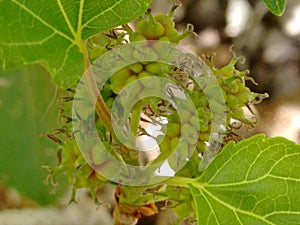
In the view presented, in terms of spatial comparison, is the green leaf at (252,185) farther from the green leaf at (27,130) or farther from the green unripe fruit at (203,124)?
the green leaf at (27,130)

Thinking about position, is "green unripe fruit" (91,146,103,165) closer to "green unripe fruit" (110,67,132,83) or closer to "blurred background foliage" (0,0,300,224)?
"green unripe fruit" (110,67,132,83)

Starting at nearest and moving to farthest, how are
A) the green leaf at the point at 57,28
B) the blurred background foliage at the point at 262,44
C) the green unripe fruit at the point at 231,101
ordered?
the green leaf at the point at 57,28, the green unripe fruit at the point at 231,101, the blurred background foliage at the point at 262,44

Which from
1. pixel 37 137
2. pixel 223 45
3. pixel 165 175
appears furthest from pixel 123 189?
pixel 223 45

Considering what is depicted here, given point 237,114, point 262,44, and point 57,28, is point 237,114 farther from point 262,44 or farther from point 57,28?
point 262,44

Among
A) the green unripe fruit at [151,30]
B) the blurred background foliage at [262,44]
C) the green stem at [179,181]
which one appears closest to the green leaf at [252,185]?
the green stem at [179,181]

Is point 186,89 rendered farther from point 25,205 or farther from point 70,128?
point 25,205

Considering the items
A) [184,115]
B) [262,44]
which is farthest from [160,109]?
[262,44]

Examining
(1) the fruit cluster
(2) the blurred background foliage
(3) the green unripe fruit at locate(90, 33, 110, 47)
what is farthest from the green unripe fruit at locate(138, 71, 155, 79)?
(2) the blurred background foliage
